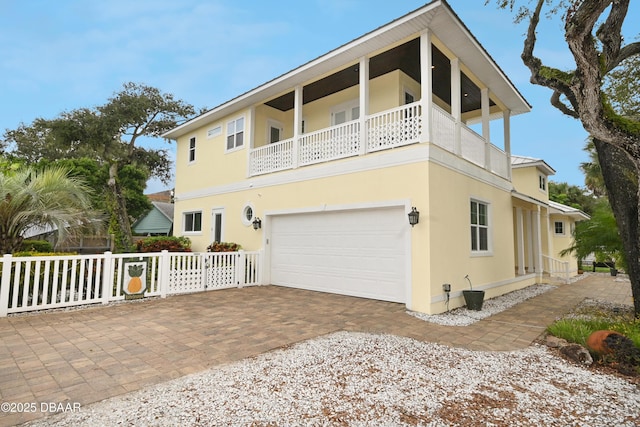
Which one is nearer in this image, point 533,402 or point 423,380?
point 533,402

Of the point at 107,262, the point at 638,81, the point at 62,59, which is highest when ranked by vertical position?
the point at 62,59

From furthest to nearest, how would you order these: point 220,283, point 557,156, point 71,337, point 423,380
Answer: point 557,156 → point 220,283 → point 71,337 → point 423,380

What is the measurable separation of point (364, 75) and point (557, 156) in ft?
165

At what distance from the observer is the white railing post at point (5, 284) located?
600 centimetres

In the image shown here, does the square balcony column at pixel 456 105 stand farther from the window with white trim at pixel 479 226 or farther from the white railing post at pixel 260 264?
the white railing post at pixel 260 264

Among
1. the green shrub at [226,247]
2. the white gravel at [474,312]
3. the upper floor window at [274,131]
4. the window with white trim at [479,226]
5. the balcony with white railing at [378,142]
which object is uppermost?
the upper floor window at [274,131]

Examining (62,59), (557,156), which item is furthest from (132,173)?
(557,156)

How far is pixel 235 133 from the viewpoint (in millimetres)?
12734

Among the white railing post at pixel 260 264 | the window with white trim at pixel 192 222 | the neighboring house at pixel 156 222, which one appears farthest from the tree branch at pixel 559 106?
the neighboring house at pixel 156 222

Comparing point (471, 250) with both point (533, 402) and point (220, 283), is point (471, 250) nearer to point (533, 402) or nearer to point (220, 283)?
point (533, 402)

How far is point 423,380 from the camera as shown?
3.54 metres

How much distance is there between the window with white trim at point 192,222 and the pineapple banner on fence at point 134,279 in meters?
6.19

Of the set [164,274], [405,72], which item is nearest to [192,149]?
[164,274]

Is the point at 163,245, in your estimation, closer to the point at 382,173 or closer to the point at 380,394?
the point at 382,173
